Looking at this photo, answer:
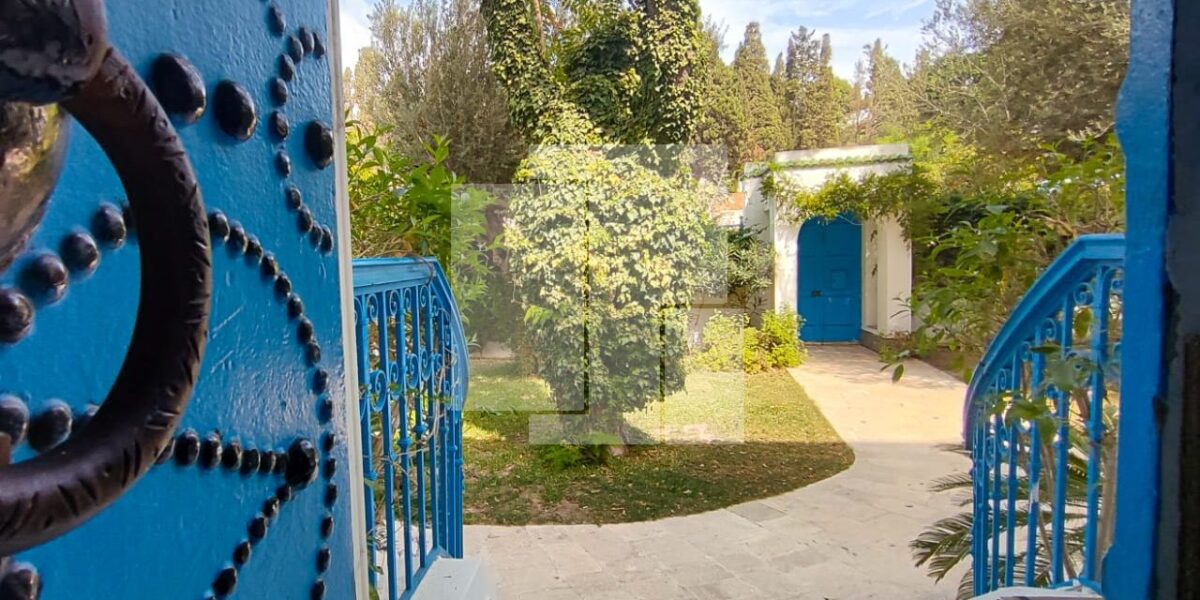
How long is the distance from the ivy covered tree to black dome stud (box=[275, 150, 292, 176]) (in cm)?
480

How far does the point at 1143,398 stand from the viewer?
62cm

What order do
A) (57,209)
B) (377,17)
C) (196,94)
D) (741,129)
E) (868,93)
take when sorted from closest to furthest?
(57,209) → (196,94) → (377,17) → (741,129) → (868,93)

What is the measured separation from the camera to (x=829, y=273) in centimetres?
1082

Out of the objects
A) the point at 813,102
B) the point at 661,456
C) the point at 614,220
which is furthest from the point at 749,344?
the point at 813,102

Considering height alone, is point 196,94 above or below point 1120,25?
below

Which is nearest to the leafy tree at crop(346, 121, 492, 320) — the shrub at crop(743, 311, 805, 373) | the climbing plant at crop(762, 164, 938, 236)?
the shrub at crop(743, 311, 805, 373)

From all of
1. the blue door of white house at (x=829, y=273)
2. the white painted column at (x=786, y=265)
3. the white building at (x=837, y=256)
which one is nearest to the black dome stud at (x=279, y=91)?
the white building at (x=837, y=256)

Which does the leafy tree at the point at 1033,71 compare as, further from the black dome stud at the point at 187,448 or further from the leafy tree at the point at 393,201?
the black dome stud at the point at 187,448

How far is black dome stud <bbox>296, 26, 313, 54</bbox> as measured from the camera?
0.80 meters

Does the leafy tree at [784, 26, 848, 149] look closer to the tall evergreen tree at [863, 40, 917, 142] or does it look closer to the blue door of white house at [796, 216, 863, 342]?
the tall evergreen tree at [863, 40, 917, 142]

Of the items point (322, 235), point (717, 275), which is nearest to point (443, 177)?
point (322, 235)

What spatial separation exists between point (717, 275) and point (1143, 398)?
25.2ft

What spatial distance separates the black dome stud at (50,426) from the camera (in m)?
0.46

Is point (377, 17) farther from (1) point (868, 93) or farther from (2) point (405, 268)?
(1) point (868, 93)
